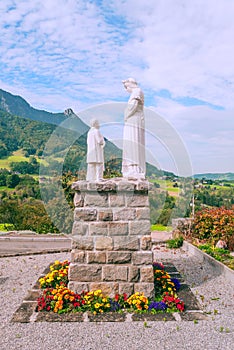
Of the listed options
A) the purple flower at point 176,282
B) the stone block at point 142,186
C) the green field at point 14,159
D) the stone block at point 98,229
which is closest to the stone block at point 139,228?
the stone block at point 98,229

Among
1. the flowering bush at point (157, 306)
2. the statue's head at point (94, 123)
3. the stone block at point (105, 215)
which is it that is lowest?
the flowering bush at point (157, 306)

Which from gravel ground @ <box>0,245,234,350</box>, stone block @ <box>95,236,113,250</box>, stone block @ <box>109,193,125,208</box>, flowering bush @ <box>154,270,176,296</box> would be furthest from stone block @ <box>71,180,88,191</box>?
flowering bush @ <box>154,270,176,296</box>

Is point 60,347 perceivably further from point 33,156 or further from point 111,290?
point 33,156

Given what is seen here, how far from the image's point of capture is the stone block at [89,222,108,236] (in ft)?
17.6

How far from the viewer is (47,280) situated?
226 inches

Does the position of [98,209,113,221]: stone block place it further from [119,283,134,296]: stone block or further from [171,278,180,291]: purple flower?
[171,278,180,291]: purple flower

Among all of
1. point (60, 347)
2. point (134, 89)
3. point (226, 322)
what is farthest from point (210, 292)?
point (134, 89)

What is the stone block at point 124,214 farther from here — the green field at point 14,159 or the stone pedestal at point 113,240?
the green field at point 14,159

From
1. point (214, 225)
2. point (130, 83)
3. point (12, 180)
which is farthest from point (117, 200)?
point (12, 180)

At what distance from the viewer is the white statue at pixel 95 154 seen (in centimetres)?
600

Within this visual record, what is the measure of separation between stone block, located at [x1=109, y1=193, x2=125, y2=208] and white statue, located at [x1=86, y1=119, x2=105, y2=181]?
650 mm

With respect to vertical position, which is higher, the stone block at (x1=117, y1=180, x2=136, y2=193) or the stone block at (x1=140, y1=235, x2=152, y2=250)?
the stone block at (x1=117, y1=180, x2=136, y2=193)

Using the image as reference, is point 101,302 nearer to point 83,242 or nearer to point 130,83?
point 83,242

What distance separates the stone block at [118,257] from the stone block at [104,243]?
0.11m
